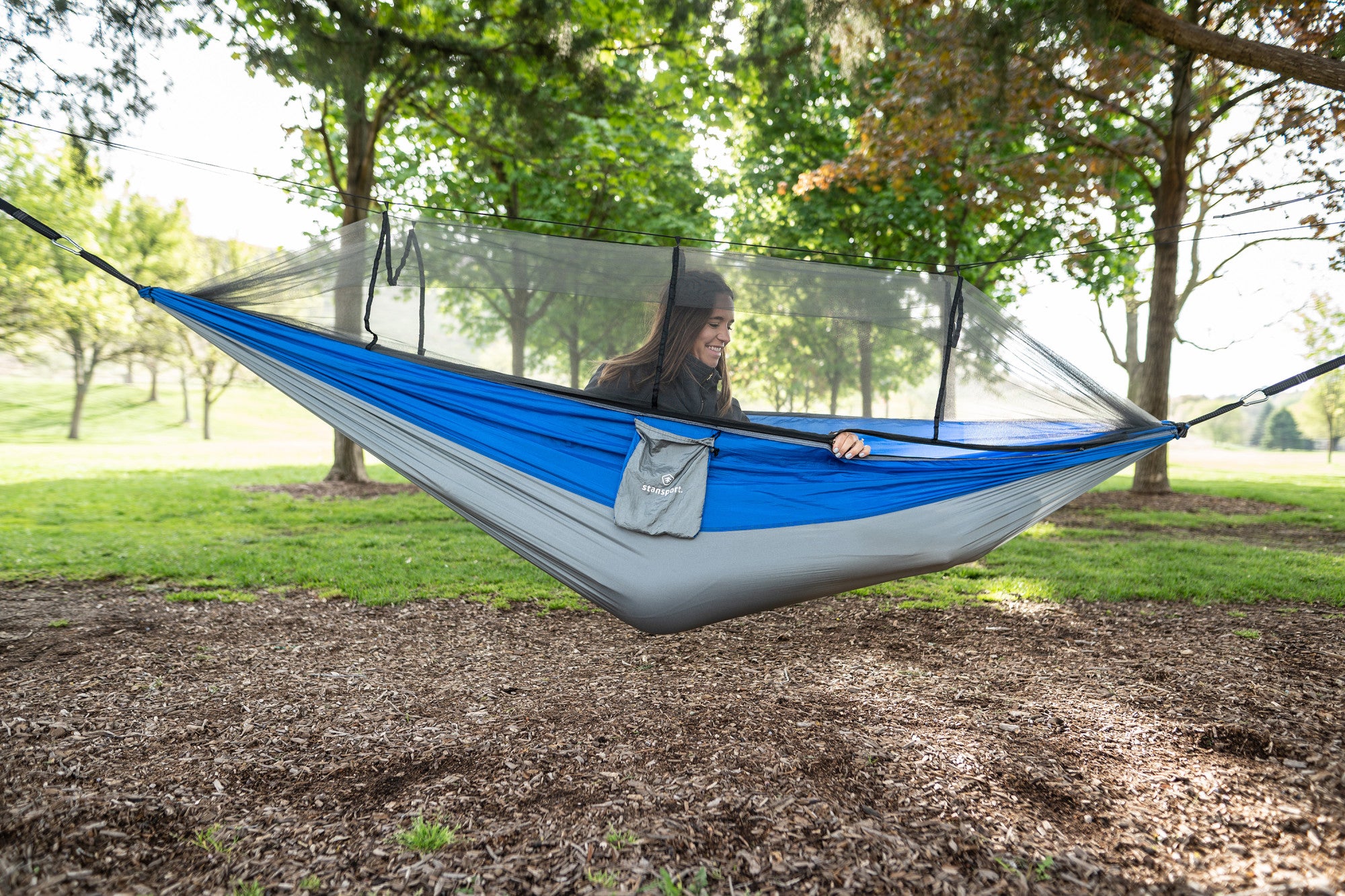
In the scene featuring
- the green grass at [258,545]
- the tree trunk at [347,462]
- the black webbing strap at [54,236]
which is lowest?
the green grass at [258,545]

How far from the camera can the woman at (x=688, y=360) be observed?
8.16ft

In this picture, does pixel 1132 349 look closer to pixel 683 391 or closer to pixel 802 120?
pixel 802 120

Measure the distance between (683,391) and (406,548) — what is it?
9.30 feet

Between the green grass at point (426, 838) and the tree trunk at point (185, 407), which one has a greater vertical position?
the tree trunk at point (185, 407)

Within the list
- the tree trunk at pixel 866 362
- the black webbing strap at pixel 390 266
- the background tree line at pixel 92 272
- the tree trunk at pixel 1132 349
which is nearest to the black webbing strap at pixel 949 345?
the tree trunk at pixel 866 362

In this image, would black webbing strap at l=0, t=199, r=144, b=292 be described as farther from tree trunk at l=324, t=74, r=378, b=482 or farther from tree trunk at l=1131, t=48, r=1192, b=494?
tree trunk at l=1131, t=48, r=1192, b=494

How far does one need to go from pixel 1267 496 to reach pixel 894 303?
7.22m

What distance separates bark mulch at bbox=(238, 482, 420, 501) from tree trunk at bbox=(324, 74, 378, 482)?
14 centimetres

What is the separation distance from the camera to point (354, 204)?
19.7 ft

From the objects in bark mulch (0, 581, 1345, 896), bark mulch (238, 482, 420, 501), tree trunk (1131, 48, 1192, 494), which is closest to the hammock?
bark mulch (0, 581, 1345, 896)

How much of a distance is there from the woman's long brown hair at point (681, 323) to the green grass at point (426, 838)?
139 centimetres

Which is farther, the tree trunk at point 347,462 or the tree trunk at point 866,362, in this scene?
the tree trunk at point 347,462

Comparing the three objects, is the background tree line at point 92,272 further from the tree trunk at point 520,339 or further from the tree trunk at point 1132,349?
the tree trunk at point 1132,349

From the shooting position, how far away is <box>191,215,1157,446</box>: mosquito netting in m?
2.52
